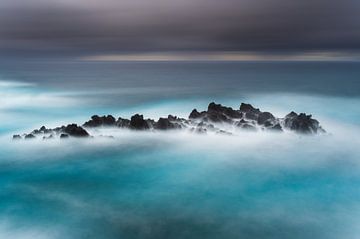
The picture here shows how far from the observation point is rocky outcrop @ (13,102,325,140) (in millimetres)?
20766

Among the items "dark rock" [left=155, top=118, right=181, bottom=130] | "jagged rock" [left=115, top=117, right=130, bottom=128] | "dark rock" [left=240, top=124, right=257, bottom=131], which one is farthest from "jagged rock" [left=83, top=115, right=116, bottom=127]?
"dark rock" [left=240, top=124, right=257, bottom=131]

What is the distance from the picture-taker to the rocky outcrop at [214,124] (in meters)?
20.8

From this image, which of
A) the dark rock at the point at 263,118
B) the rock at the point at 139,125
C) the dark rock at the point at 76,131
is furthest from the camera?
the dark rock at the point at 263,118

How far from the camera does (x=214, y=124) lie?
22.3 metres

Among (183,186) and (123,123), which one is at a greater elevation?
(123,123)

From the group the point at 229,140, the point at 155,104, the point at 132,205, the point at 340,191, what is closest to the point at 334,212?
the point at 340,191

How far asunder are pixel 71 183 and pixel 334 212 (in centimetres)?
1080

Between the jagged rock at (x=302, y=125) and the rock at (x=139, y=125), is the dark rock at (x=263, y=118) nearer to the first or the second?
the jagged rock at (x=302, y=125)

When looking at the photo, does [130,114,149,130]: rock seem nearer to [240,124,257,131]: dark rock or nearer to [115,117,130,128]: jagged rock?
[115,117,130,128]: jagged rock

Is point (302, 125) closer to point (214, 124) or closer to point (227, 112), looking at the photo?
point (227, 112)

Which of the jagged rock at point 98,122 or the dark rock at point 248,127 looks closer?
the dark rock at point 248,127

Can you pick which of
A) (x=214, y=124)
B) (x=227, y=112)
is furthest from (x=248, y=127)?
(x=214, y=124)

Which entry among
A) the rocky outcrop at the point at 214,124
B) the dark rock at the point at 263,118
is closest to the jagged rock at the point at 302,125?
the rocky outcrop at the point at 214,124

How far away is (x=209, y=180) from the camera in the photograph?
15.2 metres
